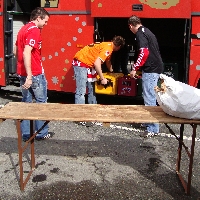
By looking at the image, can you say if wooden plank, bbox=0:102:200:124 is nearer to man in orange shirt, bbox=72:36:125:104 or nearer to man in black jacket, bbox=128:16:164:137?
man in black jacket, bbox=128:16:164:137

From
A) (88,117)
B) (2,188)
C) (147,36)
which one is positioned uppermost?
(147,36)

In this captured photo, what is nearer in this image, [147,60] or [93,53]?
[147,60]

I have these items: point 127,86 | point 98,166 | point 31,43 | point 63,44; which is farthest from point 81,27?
point 98,166

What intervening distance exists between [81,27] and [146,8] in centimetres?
121

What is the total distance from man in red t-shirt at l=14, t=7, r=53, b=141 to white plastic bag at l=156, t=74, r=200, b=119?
1.88 metres

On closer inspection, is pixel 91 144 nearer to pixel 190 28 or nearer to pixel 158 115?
pixel 158 115

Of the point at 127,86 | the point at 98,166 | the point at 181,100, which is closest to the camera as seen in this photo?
the point at 181,100

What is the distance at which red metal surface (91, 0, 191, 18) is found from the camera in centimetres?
566

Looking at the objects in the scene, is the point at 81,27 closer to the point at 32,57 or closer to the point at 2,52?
the point at 2,52

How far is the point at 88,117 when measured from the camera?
135 inches

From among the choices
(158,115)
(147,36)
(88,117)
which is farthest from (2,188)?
(147,36)

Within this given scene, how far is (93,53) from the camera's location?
5859 mm

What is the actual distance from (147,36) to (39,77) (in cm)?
165

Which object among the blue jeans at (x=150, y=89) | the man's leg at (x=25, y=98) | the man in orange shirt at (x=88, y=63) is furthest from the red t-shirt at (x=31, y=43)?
the blue jeans at (x=150, y=89)
